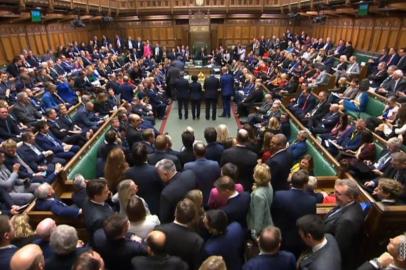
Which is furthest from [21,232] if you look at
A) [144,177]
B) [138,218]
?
[144,177]

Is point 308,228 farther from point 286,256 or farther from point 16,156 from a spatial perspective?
point 16,156

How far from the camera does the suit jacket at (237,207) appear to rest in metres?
3.14

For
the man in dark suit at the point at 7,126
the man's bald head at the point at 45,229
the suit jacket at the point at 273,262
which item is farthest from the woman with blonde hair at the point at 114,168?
the man in dark suit at the point at 7,126

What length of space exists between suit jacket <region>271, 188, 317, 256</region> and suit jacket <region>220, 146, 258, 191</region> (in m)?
0.88

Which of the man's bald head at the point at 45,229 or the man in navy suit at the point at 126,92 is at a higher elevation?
the man's bald head at the point at 45,229

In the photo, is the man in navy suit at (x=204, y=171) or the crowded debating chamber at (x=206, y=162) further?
the man in navy suit at (x=204, y=171)

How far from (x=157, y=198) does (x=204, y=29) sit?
19.2 m

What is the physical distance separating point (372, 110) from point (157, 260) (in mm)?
7189

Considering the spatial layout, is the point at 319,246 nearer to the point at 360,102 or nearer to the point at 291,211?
the point at 291,211

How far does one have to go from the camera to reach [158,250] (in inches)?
91.8

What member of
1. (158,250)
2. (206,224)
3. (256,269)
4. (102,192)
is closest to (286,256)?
(256,269)

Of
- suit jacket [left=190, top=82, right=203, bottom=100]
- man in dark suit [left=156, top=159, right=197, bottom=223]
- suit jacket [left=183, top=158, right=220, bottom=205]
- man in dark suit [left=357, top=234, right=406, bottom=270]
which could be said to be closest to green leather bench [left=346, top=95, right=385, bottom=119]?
suit jacket [left=190, top=82, right=203, bottom=100]

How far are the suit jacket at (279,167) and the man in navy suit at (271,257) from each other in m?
1.65

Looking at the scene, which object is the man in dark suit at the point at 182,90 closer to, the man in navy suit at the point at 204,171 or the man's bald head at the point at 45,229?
the man in navy suit at the point at 204,171
